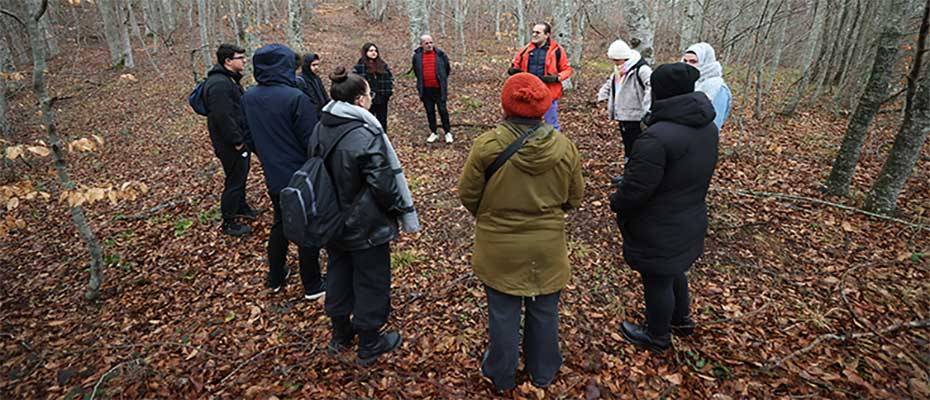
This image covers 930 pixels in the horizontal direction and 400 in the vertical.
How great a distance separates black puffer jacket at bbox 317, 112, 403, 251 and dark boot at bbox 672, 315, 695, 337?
2.44 meters

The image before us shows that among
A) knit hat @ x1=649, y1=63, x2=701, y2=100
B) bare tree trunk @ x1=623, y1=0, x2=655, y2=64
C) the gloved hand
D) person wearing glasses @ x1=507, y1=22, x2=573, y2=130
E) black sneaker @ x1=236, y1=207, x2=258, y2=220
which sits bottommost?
black sneaker @ x1=236, y1=207, x2=258, y2=220

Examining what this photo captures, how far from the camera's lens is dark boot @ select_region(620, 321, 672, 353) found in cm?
315

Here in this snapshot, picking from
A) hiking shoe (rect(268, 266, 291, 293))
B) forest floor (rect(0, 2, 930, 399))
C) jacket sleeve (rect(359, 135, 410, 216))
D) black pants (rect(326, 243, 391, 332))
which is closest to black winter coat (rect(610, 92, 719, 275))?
forest floor (rect(0, 2, 930, 399))

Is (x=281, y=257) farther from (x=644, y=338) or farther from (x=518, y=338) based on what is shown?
(x=644, y=338)

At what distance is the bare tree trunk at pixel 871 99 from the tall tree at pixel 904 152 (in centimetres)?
31

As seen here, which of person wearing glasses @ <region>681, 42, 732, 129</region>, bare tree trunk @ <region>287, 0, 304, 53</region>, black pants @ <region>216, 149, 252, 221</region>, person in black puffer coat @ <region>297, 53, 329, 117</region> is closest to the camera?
person wearing glasses @ <region>681, 42, 732, 129</region>

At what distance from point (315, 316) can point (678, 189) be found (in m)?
3.21

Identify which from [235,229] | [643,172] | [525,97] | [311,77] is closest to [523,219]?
[525,97]

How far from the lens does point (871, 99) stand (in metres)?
4.82

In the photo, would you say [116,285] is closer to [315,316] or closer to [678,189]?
[315,316]

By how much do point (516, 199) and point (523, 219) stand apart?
14cm

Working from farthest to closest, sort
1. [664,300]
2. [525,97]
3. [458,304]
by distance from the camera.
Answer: [458,304], [664,300], [525,97]

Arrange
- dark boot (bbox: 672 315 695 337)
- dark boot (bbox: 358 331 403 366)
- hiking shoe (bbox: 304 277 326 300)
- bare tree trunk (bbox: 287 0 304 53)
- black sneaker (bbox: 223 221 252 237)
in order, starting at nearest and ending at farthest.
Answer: dark boot (bbox: 358 331 403 366), dark boot (bbox: 672 315 695 337), hiking shoe (bbox: 304 277 326 300), black sneaker (bbox: 223 221 252 237), bare tree trunk (bbox: 287 0 304 53)

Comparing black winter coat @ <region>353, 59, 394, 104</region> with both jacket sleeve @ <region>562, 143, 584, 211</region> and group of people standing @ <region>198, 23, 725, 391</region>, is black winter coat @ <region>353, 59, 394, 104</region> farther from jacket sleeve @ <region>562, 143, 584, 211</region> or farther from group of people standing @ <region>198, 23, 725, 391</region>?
jacket sleeve @ <region>562, 143, 584, 211</region>
